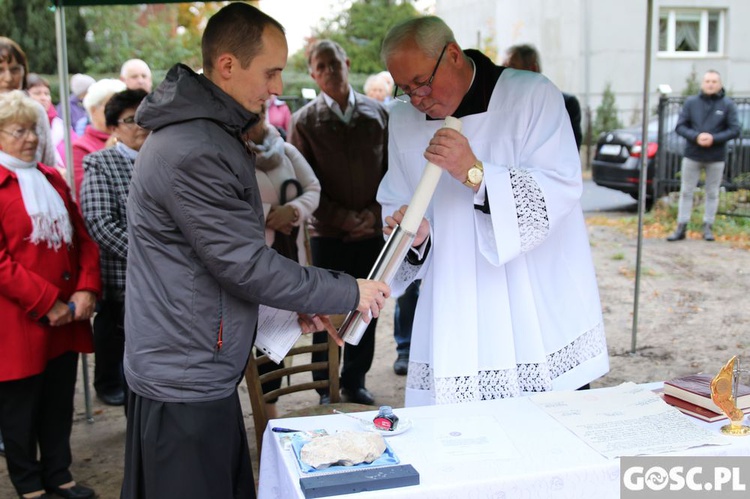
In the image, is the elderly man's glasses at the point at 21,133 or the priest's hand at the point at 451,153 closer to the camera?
the priest's hand at the point at 451,153

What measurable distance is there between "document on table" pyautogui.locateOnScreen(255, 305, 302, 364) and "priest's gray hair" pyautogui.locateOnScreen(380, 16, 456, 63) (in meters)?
0.88

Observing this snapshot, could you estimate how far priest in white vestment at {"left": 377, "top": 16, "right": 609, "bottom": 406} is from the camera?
2416 mm

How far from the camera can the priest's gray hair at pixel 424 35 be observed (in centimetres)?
239

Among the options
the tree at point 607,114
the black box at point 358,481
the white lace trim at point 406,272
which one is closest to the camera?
the black box at point 358,481

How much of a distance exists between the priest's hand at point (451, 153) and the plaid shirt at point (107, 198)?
1.92 meters

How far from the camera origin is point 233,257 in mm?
1890

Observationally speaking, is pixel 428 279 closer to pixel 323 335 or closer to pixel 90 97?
pixel 323 335

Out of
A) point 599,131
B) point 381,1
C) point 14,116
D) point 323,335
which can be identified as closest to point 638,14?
point 599,131

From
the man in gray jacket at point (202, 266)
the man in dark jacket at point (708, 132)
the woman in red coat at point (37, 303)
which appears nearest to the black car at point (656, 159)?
the man in dark jacket at point (708, 132)

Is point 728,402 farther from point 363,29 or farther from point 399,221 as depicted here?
point 363,29

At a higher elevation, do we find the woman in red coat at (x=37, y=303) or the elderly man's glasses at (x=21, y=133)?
the elderly man's glasses at (x=21, y=133)

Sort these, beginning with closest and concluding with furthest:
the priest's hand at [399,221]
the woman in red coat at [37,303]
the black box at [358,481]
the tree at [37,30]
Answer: the black box at [358,481] < the priest's hand at [399,221] < the woman in red coat at [37,303] < the tree at [37,30]

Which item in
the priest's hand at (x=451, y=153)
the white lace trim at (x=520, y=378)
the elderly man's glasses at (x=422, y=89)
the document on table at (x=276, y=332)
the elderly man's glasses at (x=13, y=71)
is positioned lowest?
the white lace trim at (x=520, y=378)

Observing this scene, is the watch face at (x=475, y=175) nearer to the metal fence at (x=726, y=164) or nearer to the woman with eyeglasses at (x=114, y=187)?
the woman with eyeglasses at (x=114, y=187)
